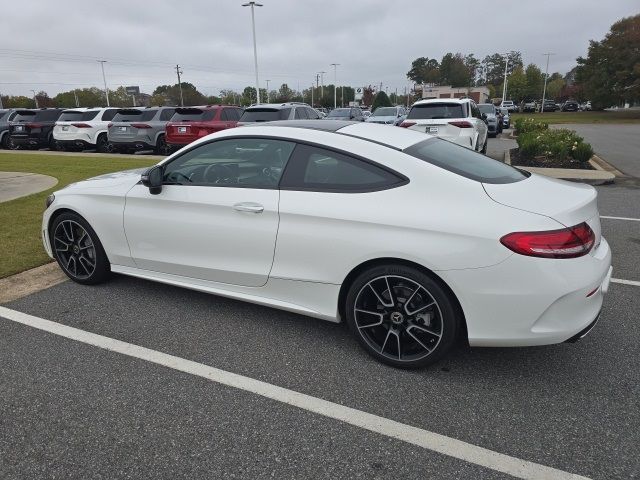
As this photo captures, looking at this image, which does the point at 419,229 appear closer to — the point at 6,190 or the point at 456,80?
the point at 6,190

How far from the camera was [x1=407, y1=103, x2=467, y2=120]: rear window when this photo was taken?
11.8 meters

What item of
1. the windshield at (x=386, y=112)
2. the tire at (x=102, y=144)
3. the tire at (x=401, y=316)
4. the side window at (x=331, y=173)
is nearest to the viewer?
the tire at (x=401, y=316)

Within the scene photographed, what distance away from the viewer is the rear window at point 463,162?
3.21m

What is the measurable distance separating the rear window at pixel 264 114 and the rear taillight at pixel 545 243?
11.2 meters

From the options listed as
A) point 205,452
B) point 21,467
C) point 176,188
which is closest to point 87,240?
point 176,188

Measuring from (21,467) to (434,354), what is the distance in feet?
7.50

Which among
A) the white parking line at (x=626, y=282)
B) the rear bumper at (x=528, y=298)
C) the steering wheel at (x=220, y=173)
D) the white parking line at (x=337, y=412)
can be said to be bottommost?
the white parking line at (x=626, y=282)

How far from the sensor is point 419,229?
2.88 metres

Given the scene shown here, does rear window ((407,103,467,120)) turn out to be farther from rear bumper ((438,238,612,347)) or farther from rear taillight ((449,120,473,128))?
rear bumper ((438,238,612,347))

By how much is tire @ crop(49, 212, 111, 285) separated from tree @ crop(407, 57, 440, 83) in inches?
5368

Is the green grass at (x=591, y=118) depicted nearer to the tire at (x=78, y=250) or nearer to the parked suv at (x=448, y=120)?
the parked suv at (x=448, y=120)

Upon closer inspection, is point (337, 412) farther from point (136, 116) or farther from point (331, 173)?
point (136, 116)

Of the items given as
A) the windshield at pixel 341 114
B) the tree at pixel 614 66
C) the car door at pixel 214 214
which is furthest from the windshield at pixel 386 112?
the tree at pixel 614 66

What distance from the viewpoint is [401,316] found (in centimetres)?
306
